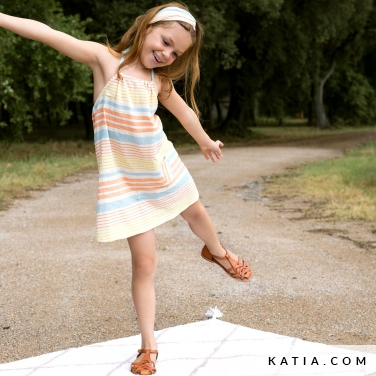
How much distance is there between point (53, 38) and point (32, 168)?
1069cm

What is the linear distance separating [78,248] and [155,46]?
12.2 ft

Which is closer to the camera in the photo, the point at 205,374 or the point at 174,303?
the point at 205,374

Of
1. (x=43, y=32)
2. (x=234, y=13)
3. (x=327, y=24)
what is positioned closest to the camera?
(x=43, y=32)

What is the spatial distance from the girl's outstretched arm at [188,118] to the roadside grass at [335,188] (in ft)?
16.2

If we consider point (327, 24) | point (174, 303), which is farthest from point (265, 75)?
point (174, 303)

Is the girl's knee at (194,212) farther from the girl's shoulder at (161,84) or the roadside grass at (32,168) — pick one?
the roadside grass at (32,168)

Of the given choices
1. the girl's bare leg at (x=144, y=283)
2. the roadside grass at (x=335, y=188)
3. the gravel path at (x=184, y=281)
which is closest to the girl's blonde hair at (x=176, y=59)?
the girl's bare leg at (x=144, y=283)

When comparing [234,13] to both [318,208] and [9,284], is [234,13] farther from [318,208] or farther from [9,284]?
[9,284]

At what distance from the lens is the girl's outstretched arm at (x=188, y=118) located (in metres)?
3.63

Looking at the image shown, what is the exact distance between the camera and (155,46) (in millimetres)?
3340

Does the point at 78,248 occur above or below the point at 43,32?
below

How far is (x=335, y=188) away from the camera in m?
11.0

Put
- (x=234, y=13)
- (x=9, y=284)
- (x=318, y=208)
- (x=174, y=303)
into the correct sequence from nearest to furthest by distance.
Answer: (x=174, y=303) → (x=9, y=284) → (x=318, y=208) → (x=234, y=13)

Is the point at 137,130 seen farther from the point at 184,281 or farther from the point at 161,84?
the point at 184,281
